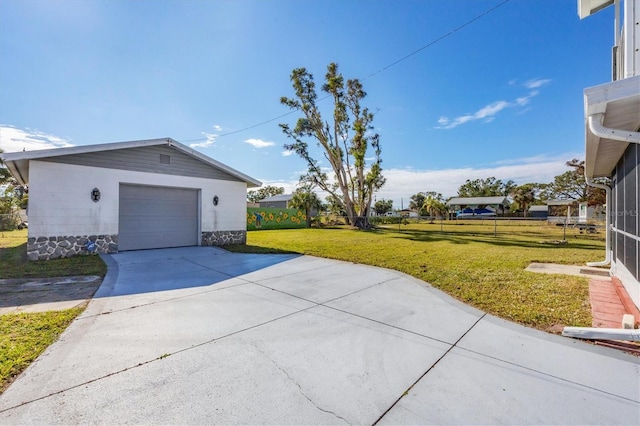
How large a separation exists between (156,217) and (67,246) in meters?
2.56

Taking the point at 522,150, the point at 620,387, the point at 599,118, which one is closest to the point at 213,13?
the point at 599,118

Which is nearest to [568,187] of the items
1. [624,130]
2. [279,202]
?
[279,202]

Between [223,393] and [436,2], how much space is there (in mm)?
10437

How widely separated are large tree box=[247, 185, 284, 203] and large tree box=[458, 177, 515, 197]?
40.8 m

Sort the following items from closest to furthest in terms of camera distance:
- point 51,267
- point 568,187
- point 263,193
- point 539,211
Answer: point 51,267 → point 568,187 → point 539,211 → point 263,193

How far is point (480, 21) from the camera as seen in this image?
798cm

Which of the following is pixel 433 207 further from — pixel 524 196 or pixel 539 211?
pixel 539 211

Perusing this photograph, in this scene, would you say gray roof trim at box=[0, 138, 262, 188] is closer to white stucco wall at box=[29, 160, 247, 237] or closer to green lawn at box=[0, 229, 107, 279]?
white stucco wall at box=[29, 160, 247, 237]

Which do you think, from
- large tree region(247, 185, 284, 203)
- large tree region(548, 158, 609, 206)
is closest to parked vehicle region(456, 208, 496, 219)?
large tree region(548, 158, 609, 206)

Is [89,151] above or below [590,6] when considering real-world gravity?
below

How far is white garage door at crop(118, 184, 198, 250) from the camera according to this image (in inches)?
370

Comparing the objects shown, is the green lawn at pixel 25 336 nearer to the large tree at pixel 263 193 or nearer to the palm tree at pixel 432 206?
the palm tree at pixel 432 206

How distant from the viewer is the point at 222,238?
37.2 ft

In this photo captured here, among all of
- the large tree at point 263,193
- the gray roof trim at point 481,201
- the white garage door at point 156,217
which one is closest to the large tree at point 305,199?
the white garage door at point 156,217
